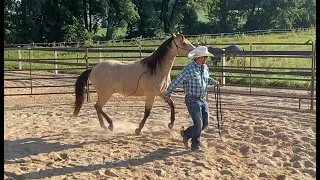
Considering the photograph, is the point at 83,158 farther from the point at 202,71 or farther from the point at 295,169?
the point at 295,169

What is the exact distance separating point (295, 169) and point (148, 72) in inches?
73.5

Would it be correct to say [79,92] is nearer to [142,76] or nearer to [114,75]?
[114,75]

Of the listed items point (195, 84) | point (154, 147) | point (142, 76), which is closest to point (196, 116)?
point (195, 84)

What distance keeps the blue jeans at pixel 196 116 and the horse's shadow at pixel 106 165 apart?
0.16 metres

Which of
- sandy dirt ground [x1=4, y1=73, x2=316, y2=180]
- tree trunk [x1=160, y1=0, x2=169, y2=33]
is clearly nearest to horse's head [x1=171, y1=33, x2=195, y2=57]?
sandy dirt ground [x1=4, y1=73, x2=316, y2=180]

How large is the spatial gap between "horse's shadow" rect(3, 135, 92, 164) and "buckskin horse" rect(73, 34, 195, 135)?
2.57ft

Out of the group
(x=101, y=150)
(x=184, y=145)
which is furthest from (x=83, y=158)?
(x=184, y=145)

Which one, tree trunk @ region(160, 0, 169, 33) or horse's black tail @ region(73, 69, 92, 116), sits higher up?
tree trunk @ region(160, 0, 169, 33)

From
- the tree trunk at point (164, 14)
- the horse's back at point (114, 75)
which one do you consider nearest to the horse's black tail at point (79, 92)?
the horse's back at point (114, 75)

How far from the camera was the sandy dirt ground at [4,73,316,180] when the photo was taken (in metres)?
3.16

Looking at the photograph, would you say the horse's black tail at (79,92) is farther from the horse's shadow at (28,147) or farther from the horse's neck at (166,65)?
the horse's neck at (166,65)

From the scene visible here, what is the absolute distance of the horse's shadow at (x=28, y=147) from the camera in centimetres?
347

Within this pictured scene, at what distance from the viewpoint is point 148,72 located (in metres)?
4.35

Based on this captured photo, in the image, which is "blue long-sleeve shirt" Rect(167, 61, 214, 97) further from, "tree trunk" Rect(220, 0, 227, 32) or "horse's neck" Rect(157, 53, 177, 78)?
"tree trunk" Rect(220, 0, 227, 32)
